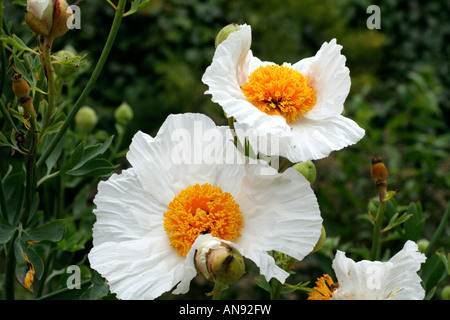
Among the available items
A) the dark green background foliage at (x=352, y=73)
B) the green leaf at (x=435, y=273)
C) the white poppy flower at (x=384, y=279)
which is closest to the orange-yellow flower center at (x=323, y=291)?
the white poppy flower at (x=384, y=279)

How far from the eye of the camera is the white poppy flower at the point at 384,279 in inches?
23.9

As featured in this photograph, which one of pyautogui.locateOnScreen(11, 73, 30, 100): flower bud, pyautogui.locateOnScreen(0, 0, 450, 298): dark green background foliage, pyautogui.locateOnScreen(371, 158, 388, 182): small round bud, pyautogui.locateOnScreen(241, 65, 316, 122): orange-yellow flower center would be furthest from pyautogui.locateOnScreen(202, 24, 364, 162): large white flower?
pyautogui.locateOnScreen(0, 0, 450, 298): dark green background foliage

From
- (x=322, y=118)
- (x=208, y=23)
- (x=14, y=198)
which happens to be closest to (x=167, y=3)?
(x=208, y=23)

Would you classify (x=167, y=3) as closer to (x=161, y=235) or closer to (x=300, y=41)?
(x=300, y=41)

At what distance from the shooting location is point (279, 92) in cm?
65

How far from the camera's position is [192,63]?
8.65 ft

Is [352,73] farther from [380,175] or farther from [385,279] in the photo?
[385,279]

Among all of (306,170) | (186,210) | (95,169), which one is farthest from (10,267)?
(306,170)

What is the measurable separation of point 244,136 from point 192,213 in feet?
0.36

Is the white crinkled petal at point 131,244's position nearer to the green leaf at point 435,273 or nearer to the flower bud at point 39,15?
the flower bud at point 39,15

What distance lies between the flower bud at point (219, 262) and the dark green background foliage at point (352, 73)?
0.71 metres

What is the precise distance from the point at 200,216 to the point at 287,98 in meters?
0.18

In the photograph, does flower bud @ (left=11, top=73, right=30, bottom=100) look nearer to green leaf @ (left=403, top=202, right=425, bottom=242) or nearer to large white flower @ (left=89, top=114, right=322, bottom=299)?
large white flower @ (left=89, top=114, right=322, bottom=299)
